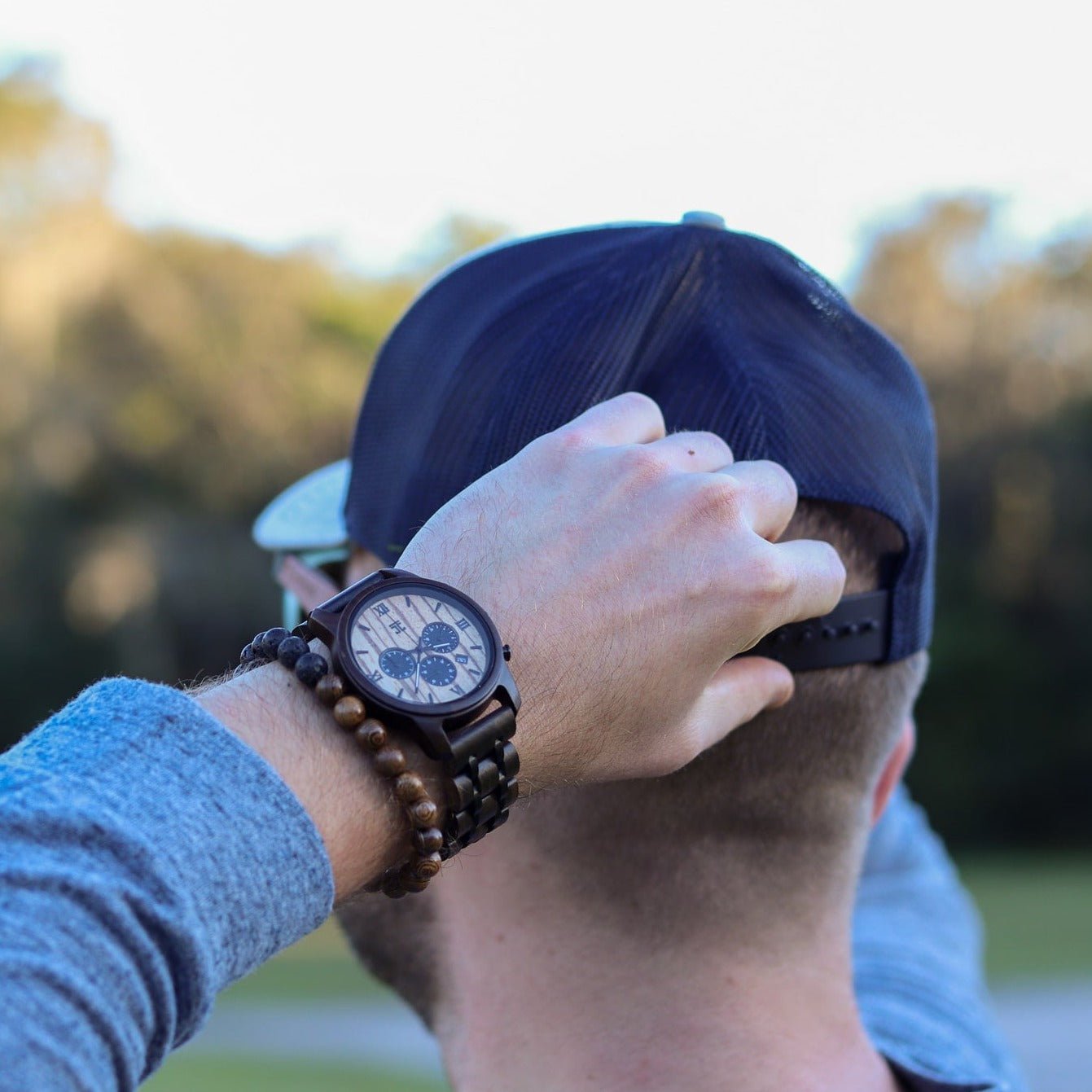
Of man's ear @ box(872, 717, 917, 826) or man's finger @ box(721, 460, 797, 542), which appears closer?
man's finger @ box(721, 460, 797, 542)

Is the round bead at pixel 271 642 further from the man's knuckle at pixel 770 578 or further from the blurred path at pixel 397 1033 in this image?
the blurred path at pixel 397 1033

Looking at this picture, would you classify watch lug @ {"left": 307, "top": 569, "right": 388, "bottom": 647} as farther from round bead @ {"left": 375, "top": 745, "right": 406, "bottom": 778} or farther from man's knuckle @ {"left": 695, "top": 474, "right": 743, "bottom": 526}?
man's knuckle @ {"left": 695, "top": 474, "right": 743, "bottom": 526}

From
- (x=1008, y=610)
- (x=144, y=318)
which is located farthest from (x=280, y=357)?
(x=1008, y=610)

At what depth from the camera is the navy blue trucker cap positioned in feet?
6.04

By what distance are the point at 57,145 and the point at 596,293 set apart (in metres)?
37.9

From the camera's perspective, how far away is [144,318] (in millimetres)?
33031

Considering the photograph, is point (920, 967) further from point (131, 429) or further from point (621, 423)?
point (131, 429)

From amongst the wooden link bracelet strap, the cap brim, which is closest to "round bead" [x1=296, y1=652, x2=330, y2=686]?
the wooden link bracelet strap

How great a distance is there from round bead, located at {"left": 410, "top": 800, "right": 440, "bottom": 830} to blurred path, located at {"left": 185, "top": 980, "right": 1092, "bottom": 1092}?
34.7 feet

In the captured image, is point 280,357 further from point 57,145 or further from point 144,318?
point 57,145

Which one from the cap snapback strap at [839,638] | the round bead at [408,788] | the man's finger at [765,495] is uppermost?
the man's finger at [765,495]

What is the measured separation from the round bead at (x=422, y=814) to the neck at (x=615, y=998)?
2.01 ft

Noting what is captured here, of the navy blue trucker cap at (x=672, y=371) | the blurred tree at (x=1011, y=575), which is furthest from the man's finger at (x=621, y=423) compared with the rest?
the blurred tree at (x=1011, y=575)

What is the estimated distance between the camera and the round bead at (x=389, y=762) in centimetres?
127
